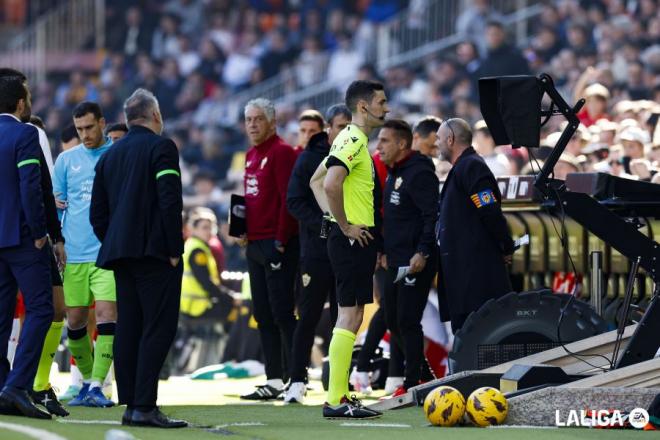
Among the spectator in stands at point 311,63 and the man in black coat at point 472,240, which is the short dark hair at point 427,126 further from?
the spectator in stands at point 311,63

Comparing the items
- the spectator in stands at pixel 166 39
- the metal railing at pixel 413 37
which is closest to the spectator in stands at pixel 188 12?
the spectator in stands at pixel 166 39

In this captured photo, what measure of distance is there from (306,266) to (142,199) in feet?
7.72

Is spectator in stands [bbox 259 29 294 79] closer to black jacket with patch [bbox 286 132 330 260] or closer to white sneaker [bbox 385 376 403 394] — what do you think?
white sneaker [bbox 385 376 403 394]

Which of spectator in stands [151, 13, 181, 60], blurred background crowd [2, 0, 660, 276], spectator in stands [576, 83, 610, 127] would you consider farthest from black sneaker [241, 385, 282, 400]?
spectator in stands [151, 13, 181, 60]

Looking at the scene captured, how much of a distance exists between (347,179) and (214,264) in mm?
7314

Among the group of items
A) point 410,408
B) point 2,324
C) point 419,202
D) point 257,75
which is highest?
point 257,75

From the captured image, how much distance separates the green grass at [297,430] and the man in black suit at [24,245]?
39 centimetres

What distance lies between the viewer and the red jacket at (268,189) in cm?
1069

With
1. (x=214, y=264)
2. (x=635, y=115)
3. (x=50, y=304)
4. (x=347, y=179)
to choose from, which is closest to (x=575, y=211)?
(x=347, y=179)

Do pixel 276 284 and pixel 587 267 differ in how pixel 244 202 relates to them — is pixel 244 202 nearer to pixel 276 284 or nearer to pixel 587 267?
pixel 276 284

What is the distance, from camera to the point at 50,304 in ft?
27.0

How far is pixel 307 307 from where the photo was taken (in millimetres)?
10258

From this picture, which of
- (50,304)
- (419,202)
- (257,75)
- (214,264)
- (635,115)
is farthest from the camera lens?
(257,75)

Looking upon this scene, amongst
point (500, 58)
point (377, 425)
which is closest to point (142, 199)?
point (377, 425)
